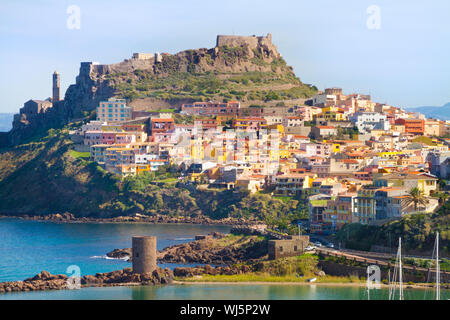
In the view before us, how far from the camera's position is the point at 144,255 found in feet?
106

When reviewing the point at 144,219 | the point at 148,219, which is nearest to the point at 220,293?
the point at 148,219

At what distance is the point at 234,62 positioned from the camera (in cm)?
7825

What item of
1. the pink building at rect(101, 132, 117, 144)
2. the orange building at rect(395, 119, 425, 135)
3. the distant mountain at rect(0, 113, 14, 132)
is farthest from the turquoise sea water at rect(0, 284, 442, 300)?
the distant mountain at rect(0, 113, 14, 132)

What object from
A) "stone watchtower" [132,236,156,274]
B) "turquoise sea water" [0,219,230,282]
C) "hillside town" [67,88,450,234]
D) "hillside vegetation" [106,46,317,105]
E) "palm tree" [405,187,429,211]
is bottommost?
"turquoise sea water" [0,219,230,282]

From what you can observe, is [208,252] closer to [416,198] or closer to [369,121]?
[416,198]

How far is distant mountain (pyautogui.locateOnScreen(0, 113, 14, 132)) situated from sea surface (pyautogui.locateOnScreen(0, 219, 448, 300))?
63.7 metres

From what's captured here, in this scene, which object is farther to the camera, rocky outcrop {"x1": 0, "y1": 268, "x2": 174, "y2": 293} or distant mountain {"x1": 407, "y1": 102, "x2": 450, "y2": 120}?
distant mountain {"x1": 407, "y1": 102, "x2": 450, "y2": 120}

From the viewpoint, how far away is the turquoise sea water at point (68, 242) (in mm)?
38438

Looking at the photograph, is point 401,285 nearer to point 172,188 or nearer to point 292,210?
point 292,210

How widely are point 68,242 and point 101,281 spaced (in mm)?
14884

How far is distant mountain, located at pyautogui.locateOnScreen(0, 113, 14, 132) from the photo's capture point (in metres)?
122

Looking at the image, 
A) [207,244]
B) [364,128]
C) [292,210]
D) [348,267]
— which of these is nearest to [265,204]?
[292,210]

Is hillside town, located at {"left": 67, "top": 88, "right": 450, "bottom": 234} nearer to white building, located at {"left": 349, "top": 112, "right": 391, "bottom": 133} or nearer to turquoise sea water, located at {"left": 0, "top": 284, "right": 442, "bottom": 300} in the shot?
white building, located at {"left": 349, "top": 112, "right": 391, "bottom": 133}

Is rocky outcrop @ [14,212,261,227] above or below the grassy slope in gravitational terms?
below
